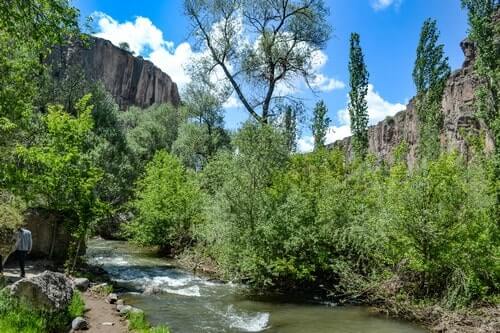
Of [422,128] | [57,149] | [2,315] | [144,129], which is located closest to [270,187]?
[57,149]

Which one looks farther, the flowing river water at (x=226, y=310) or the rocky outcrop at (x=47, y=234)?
the rocky outcrop at (x=47, y=234)

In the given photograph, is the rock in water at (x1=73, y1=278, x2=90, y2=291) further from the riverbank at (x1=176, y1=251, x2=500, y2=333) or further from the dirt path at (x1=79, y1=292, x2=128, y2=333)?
the riverbank at (x1=176, y1=251, x2=500, y2=333)

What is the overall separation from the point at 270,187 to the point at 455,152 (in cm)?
629

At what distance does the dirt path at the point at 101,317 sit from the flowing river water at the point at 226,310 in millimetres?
1114

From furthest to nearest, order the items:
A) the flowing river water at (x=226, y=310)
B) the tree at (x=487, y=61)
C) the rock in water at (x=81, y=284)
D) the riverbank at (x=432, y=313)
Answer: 1. the tree at (x=487, y=61)
2. the rock in water at (x=81, y=284)
3. the flowing river water at (x=226, y=310)
4. the riverbank at (x=432, y=313)

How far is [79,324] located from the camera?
372 inches

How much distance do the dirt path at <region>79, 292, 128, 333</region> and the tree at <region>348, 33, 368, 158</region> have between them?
39.4 metres

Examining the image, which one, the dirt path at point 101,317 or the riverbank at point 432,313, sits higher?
the riverbank at point 432,313

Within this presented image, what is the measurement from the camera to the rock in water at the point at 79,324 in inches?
368

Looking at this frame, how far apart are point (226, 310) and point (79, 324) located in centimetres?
492

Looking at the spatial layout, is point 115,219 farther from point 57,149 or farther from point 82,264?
point 57,149

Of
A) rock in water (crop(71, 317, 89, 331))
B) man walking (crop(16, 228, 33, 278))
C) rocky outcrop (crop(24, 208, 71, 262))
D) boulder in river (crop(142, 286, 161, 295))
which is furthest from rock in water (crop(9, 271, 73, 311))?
rocky outcrop (crop(24, 208, 71, 262))

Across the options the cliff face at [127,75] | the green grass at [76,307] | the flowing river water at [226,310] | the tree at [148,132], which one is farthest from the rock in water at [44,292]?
the cliff face at [127,75]

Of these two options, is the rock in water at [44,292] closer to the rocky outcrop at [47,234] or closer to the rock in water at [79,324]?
the rock in water at [79,324]
